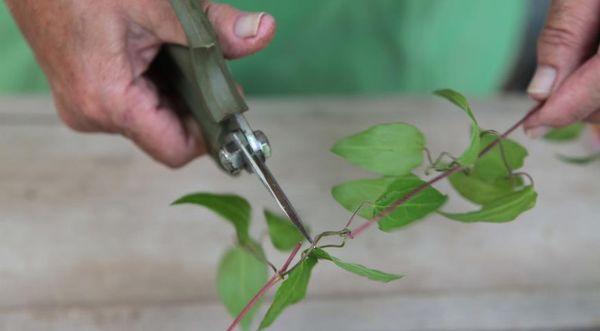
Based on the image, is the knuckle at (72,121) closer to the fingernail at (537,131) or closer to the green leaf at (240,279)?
the green leaf at (240,279)

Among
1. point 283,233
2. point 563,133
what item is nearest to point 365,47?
point 563,133

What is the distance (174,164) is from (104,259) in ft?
0.32

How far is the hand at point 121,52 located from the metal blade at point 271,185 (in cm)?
8

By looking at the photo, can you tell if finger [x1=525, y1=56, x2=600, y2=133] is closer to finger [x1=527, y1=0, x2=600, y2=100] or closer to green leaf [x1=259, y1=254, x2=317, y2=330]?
finger [x1=527, y1=0, x2=600, y2=100]

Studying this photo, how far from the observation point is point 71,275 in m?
0.50

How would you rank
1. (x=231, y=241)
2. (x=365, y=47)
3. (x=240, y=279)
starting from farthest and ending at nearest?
(x=365, y=47) < (x=231, y=241) < (x=240, y=279)

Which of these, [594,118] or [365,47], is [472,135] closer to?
[594,118]

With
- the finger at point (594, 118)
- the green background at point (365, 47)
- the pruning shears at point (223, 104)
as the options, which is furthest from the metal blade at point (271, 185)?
the green background at point (365, 47)

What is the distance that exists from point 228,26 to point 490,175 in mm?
163

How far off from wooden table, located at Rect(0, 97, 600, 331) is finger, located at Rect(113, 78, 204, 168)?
0.30 ft

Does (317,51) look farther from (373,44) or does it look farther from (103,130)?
(103,130)

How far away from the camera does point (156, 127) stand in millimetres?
432

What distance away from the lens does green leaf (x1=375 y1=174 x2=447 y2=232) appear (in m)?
0.31

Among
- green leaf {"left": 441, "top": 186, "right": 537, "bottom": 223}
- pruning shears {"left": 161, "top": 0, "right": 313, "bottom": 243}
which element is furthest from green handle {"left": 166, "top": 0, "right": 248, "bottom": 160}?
green leaf {"left": 441, "top": 186, "right": 537, "bottom": 223}
